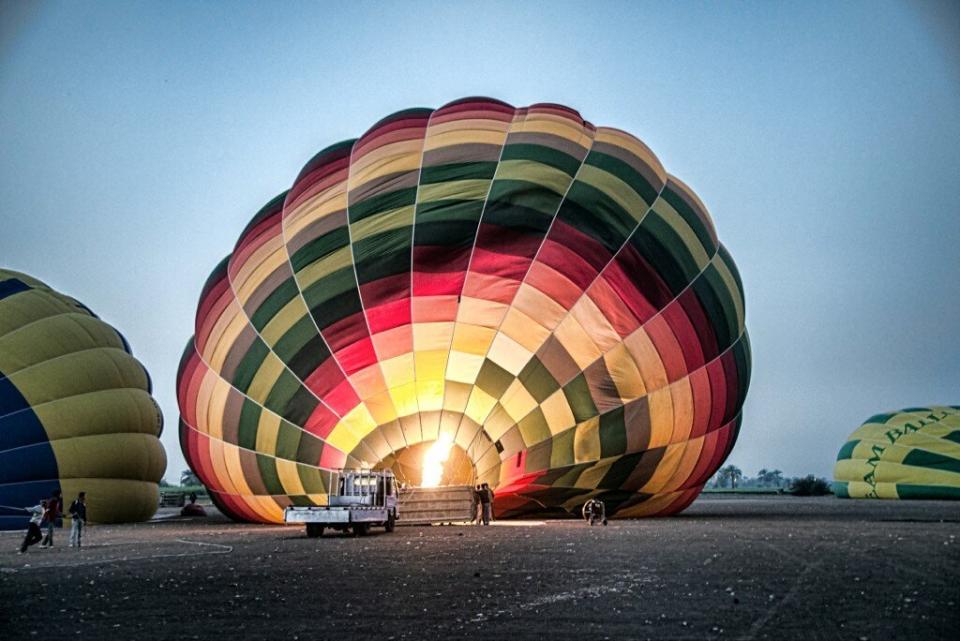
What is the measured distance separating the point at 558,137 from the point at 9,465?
10.3 m

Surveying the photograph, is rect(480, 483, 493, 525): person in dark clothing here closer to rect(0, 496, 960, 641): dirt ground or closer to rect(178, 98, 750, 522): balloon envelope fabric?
rect(178, 98, 750, 522): balloon envelope fabric

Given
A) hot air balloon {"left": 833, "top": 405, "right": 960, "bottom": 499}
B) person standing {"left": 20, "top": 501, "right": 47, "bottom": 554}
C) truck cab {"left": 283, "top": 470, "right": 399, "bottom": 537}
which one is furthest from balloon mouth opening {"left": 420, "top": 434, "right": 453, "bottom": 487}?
hot air balloon {"left": 833, "top": 405, "right": 960, "bottom": 499}

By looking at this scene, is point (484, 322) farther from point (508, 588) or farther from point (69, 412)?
point (69, 412)

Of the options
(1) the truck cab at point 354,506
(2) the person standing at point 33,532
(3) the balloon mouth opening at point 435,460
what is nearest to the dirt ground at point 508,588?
(2) the person standing at point 33,532

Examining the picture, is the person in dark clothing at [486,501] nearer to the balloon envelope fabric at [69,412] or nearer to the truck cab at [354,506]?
the truck cab at [354,506]

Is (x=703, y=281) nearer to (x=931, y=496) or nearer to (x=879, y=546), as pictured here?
(x=879, y=546)

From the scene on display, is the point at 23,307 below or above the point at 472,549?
above

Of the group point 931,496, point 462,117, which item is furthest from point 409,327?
point 931,496

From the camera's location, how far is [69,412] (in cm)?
1582

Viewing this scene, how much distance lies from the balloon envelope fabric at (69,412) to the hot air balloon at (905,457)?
18139mm

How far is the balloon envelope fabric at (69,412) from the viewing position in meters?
15.0

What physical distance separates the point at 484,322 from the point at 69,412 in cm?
807

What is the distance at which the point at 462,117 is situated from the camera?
45.4 feet

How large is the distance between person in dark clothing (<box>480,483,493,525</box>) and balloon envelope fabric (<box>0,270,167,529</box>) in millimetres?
7656
